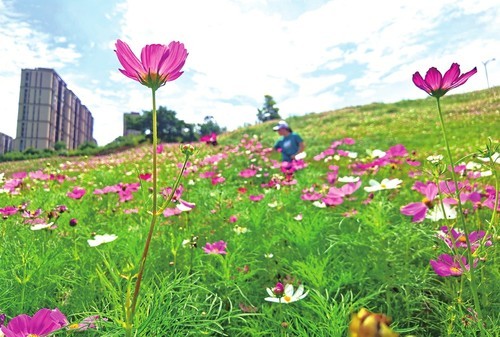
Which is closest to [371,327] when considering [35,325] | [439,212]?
[35,325]

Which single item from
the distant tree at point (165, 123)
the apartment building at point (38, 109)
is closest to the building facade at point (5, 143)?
the apartment building at point (38, 109)

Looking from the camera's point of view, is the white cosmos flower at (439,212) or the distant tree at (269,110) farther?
the distant tree at (269,110)

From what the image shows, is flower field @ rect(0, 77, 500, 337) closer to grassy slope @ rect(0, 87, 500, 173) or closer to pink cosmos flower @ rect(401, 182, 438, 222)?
pink cosmos flower @ rect(401, 182, 438, 222)

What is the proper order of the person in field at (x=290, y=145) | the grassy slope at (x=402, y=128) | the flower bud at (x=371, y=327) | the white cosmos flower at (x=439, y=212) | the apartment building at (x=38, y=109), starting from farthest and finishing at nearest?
the apartment building at (x=38, y=109) → the grassy slope at (x=402, y=128) → the person in field at (x=290, y=145) → the white cosmos flower at (x=439, y=212) → the flower bud at (x=371, y=327)

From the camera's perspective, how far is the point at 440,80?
1.01 meters

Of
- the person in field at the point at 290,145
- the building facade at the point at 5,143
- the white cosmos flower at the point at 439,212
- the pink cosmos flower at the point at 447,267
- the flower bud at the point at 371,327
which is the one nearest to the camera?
the flower bud at the point at 371,327

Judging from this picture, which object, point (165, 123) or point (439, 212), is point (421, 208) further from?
point (165, 123)

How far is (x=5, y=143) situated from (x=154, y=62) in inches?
3852

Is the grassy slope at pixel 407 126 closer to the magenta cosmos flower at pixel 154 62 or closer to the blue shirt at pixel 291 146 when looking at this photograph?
the blue shirt at pixel 291 146

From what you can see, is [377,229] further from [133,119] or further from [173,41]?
[133,119]

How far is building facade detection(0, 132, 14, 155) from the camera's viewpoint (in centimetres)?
7956

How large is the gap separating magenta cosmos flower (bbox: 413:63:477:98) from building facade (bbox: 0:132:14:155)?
9329 cm

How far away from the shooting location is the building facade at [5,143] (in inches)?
3132

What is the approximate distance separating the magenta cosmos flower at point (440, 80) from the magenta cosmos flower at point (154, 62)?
66cm
